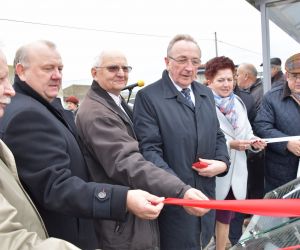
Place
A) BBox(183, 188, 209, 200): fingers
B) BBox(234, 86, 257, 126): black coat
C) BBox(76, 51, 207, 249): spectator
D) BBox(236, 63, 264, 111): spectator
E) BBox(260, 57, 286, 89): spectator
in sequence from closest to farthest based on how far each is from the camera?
BBox(183, 188, 209, 200): fingers
BBox(76, 51, 207, 249): spectator
BBox(234, 86, 257, 126): black coat
BBox(260, 57, 286, 89): spectator
BBox(236, 63, 264, 111): spectator

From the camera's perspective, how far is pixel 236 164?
136 inches

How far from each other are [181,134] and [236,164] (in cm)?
115

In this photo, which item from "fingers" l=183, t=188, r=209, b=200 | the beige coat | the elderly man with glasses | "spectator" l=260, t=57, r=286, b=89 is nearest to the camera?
the beige coat

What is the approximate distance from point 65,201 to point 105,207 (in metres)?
0.18

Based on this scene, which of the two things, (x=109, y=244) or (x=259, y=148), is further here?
(x=259, y=148)

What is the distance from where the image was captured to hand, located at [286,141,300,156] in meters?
3.29

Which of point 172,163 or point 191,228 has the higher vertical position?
point 172,163

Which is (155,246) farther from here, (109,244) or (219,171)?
(219,171)

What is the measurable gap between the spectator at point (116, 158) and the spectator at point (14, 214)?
0.64m

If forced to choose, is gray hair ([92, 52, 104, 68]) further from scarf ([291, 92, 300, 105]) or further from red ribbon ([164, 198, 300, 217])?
scarf ([291, 92, 300, 105])

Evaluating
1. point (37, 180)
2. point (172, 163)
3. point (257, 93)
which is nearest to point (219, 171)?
point (172, 163)

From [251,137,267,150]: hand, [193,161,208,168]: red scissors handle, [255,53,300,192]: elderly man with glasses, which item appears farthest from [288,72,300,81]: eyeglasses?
[193,161,208,168]: red scissors handle

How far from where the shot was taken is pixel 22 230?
119cm

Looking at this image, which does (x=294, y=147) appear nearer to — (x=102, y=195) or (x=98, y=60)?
(x=98, y=60)
